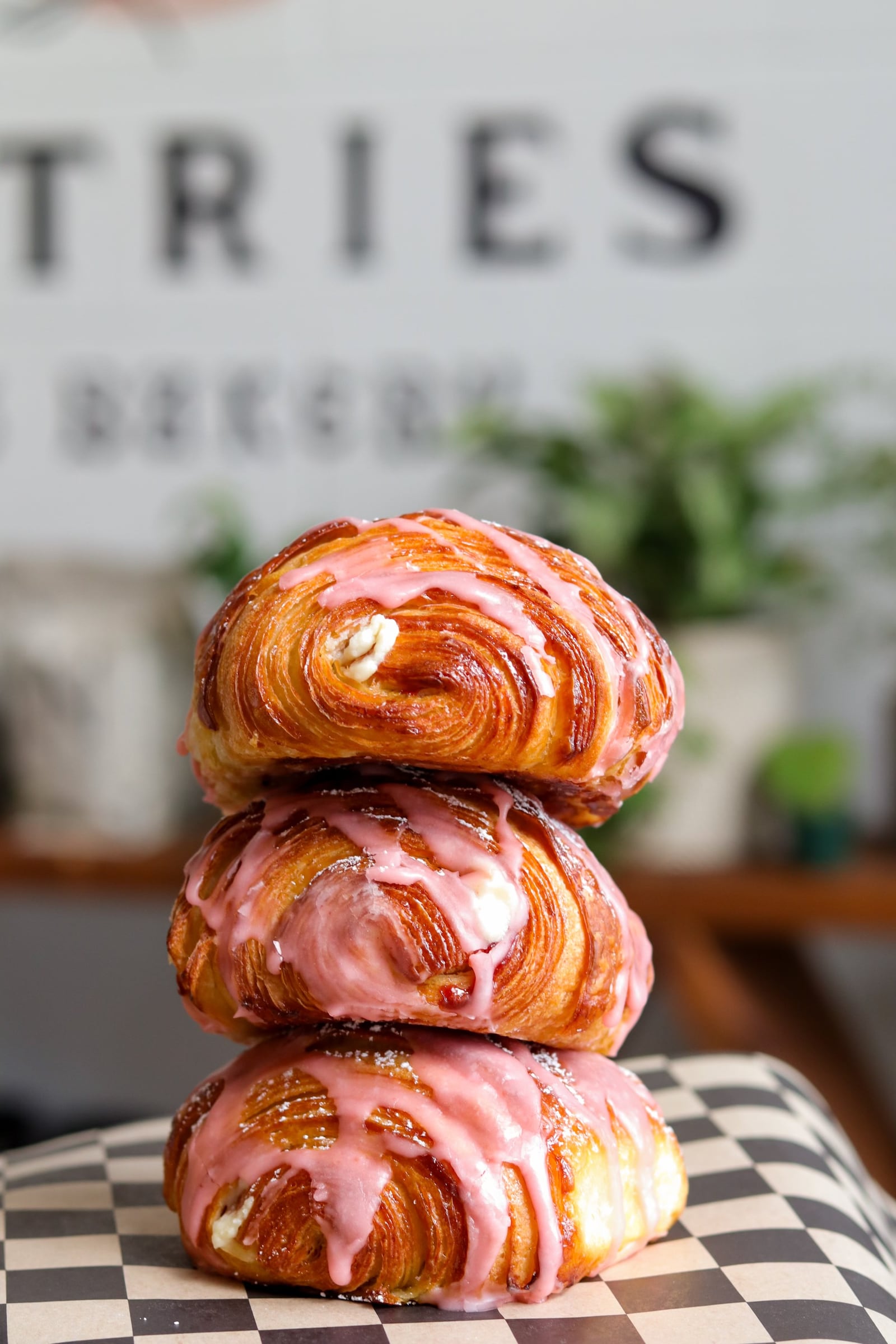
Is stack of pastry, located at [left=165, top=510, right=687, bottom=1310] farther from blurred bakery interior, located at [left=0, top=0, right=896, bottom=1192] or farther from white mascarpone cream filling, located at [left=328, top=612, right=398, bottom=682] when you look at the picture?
blurred bakery interior, located at [left=0, top=0, right=896, bottom=1192]

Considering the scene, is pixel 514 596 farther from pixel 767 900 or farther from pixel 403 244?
pixel 403 244

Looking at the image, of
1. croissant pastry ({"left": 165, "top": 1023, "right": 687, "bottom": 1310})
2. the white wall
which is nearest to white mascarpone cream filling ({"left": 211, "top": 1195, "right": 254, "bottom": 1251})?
croissant pastry ({"left": 165, "top": 1023, "right": 687, "bottom": 1310})

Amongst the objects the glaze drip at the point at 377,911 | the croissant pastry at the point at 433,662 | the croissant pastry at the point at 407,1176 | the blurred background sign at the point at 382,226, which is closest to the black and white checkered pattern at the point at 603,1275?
the croissant pastry at the point at 407,1176

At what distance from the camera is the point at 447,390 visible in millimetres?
2053

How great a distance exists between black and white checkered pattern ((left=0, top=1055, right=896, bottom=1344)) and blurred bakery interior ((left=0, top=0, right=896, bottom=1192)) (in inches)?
36.5

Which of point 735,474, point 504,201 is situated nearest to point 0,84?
point 504,201

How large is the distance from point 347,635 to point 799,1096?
48 cm

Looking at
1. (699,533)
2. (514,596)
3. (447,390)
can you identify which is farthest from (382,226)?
(514,596)

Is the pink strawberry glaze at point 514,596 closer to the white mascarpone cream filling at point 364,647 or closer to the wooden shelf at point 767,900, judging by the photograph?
the white mascarpone cream filling at point 364,647

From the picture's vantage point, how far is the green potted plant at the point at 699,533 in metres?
1.70

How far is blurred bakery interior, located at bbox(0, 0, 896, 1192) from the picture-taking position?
1.76m

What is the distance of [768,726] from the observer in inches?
69.6

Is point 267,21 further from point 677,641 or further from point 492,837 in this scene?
point 492,837

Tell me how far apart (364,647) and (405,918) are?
112mm
